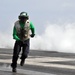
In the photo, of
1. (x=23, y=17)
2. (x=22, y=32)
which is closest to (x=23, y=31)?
(x=22, y=32)

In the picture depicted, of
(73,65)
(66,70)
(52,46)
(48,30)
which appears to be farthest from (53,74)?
(48,30)

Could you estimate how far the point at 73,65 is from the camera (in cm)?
1570

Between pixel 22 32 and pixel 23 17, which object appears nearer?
pixel 23 17

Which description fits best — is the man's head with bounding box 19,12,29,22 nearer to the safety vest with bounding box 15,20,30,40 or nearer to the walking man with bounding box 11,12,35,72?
the walking man with bounding box 11,12,35,72

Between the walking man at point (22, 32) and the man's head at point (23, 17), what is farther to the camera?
the walking man at point (22, 32)

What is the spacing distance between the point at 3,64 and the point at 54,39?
16.6 meters

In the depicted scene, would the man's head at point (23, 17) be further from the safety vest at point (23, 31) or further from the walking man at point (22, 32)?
the safety vest at point (23, 31)

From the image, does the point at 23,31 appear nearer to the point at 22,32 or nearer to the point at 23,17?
the point at 22,32

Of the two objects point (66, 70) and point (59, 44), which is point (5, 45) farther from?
point (66, 70)

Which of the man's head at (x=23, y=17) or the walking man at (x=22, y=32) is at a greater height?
the man's head at (x=23, y=17)

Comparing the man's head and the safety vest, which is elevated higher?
the man's head

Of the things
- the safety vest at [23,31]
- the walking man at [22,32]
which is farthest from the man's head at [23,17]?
the safety vest at [23,31]

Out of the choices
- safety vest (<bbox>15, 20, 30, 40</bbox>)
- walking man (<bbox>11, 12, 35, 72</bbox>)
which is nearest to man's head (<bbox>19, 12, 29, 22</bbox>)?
walking man (<bbox>11, 12, 35, 72</bbox>)

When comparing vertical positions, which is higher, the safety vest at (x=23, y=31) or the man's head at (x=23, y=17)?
the man's head at (x=23, y=17)
